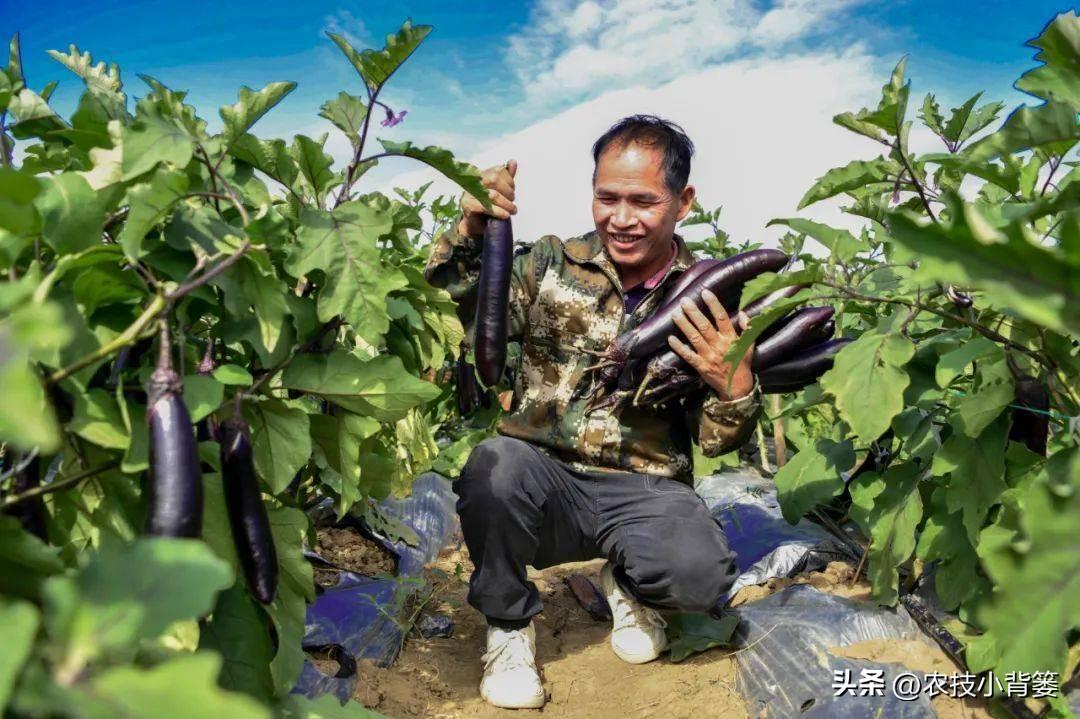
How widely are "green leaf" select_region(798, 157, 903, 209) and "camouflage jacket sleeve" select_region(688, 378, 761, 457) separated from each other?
0.89 m

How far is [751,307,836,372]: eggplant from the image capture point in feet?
10.3

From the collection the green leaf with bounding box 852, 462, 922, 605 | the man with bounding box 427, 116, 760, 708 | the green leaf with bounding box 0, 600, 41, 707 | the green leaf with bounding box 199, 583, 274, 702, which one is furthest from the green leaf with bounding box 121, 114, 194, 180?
the green leaf with bounding box 852, 462, 922, 605

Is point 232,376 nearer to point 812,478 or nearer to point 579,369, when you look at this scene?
point 579,369

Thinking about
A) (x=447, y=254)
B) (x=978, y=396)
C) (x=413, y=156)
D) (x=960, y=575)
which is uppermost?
(x=413, y=156)

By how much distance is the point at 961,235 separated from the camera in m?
0.97

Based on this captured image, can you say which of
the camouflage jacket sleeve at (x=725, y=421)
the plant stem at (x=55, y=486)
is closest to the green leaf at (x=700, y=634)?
the camouflage jacket sleeve at (x=725, y=421)

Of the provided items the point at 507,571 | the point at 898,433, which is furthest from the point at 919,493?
the point at 507,571

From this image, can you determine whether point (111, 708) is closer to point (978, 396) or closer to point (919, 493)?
point (978, 396)

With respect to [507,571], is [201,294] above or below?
above

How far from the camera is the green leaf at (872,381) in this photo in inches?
91.2

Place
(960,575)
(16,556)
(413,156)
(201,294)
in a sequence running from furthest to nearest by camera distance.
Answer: (960,575) < (413,156) < (201,294) < (16,556)

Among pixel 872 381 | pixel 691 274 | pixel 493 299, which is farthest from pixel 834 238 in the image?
pixel 493 299

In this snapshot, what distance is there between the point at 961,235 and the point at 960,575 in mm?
2019

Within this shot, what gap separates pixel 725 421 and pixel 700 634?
0.75 m
